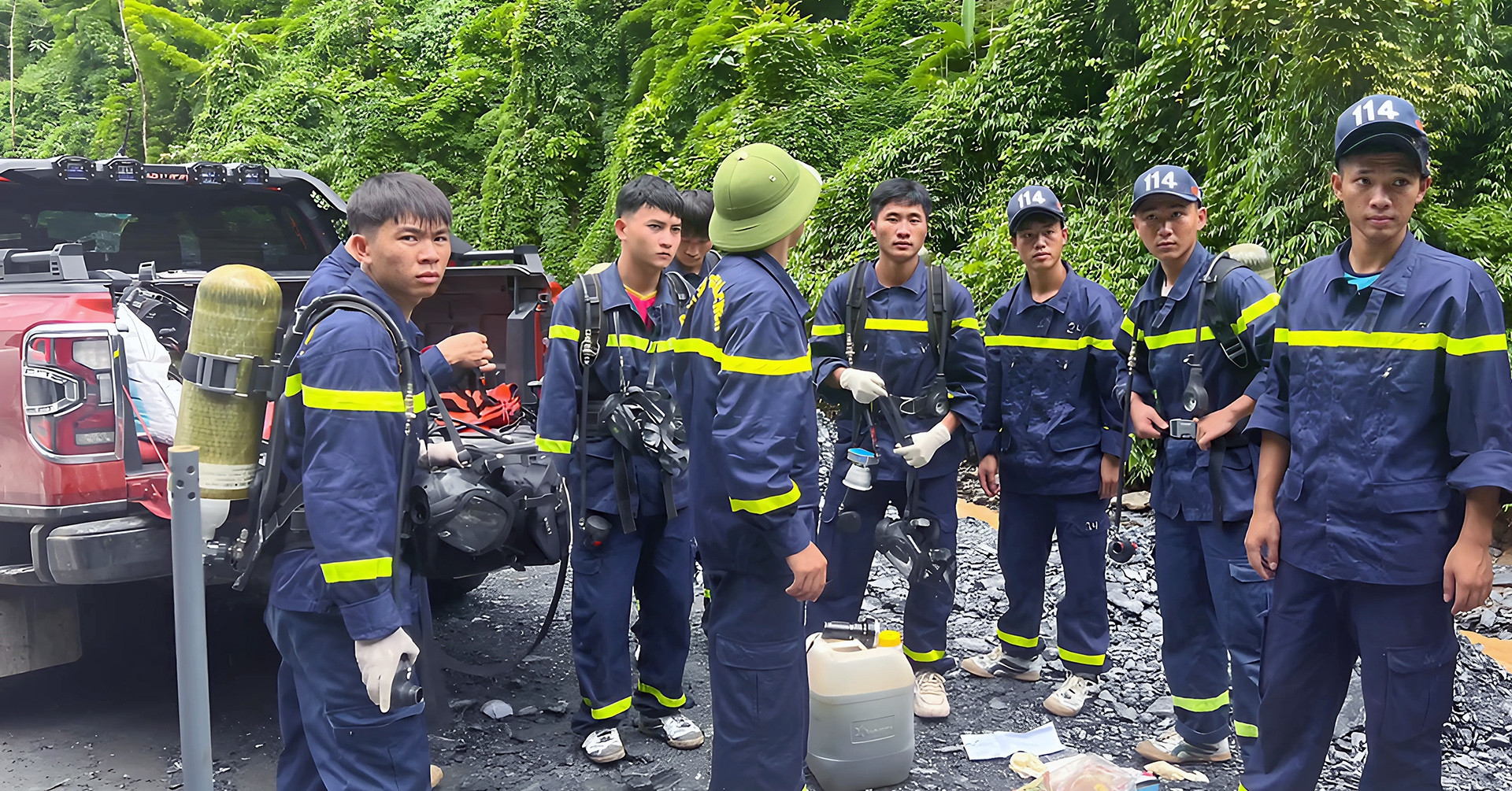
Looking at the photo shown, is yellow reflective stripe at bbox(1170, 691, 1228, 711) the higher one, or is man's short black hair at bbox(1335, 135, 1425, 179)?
man's short black hair at bbox(1335, 135, 1425, 179)

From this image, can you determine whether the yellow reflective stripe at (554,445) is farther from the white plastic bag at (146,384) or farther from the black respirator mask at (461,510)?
the white plastic bag at (146,384)

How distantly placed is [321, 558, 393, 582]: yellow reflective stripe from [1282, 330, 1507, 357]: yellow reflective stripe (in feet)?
7.53

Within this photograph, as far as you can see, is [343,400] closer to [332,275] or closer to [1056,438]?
[332,275]

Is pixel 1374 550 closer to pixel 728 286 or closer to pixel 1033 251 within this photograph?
pixel 728 286

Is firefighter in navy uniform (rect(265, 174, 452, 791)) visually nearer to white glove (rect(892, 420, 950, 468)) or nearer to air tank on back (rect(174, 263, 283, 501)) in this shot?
air tank on back (rect(174, 263, 283, 501))

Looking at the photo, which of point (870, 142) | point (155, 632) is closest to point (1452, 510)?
point (155, 632)

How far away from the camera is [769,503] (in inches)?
107

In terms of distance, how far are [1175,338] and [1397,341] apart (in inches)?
42.9

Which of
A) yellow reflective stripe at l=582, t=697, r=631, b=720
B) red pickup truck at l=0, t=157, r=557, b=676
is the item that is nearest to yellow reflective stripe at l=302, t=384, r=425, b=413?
red pickup truck at l=0, t=157, r=557, b=676

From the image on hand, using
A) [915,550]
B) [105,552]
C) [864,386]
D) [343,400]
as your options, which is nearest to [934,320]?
[864,386]

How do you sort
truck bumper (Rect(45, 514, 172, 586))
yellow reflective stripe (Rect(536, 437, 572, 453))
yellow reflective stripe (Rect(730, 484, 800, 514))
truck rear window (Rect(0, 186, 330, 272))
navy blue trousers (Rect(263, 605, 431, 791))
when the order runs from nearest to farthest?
navy blue trousers (Rect(263, 605, 431, 791)) → yellow reflective stripe (Rect(730, 484, 800, 514)) → truck bumper (Rect(45, 514, 172, 586)) → yellow reflective stripe (Rect(536, 437, 572, 453)) → truck rear window (Rect(0, 186, 330, 272))

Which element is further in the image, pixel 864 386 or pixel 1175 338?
pixel 864 386

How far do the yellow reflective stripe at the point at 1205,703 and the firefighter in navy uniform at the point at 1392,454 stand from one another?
0.90 meters

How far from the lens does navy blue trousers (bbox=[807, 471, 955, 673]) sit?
4.16 meters
